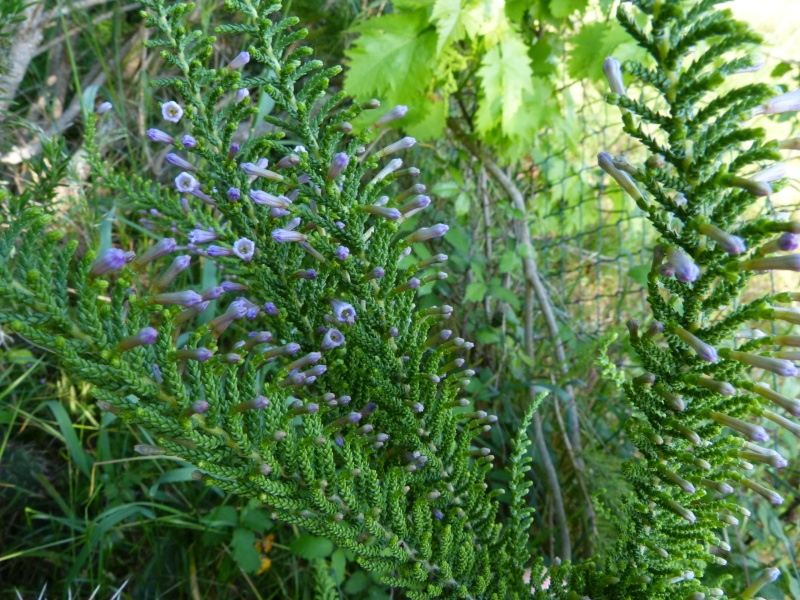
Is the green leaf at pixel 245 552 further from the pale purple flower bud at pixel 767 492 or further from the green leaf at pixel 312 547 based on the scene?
the pale purple flower bud at pixel 767 492

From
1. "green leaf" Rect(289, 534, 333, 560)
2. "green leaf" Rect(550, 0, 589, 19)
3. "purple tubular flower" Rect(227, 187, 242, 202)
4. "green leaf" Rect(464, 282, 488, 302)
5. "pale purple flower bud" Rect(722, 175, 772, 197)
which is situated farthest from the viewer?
"green leaf" Rect(464, 282, 488, 302)

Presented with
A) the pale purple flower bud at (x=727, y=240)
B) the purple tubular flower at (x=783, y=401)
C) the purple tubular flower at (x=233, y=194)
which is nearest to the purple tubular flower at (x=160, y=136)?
the purple tubular flower at (x=233, y=194)

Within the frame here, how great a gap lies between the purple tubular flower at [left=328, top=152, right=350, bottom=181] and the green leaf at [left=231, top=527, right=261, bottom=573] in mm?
1234

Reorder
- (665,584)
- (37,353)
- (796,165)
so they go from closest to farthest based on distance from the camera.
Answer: (665,584) < (37,353) < (796,165)

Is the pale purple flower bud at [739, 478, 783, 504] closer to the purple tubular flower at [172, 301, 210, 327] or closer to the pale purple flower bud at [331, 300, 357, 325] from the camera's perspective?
the pale purple flower bud at [331, 300, 357, 325]

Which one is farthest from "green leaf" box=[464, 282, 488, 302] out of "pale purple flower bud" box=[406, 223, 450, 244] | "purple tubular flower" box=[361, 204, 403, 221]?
"purple tubular flower" box=[361, 204, 403, 221]

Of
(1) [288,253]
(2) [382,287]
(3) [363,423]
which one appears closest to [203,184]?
(1) [288,253]

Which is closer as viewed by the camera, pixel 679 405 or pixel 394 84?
pixel 679 405

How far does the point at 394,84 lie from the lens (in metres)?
1.56

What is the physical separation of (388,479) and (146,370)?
1.09ft

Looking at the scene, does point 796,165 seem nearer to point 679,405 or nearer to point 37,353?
point 679,405

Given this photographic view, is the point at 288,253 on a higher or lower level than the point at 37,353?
higher

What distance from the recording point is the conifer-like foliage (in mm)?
527

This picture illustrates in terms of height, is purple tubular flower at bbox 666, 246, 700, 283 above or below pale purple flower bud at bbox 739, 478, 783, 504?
above
